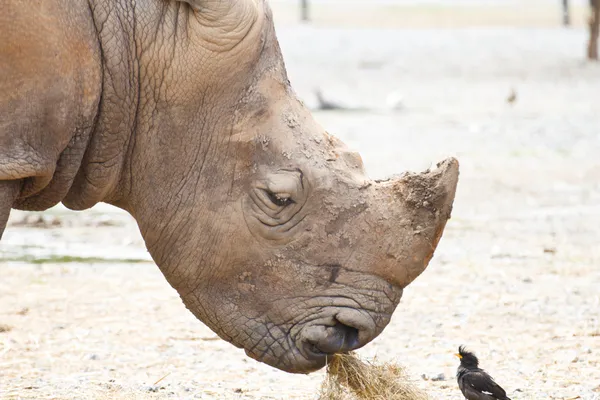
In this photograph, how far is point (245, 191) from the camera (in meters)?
4.76

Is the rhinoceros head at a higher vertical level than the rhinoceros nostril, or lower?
higher

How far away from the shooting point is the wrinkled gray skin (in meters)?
4.59

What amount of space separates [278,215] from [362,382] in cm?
99

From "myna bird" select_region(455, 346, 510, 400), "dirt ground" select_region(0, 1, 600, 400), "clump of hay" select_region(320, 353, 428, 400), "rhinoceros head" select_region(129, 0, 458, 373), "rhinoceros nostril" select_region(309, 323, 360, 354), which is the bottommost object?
"dirt ground" select_region(0, 1, 600, 400)

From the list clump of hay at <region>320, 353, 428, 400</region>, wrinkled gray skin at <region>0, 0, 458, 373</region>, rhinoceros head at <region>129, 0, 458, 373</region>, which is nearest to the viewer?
wrinkled gray skin at <region>0, 0, 458, 373</region>

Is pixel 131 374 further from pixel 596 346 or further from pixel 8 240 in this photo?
pixel 8 240

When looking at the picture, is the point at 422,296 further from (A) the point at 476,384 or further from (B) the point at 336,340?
(B) the point at 336,340

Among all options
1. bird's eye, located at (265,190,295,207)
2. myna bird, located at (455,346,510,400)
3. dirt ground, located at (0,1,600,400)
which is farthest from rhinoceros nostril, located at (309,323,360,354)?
myna bird, located at (455,346,510,400)

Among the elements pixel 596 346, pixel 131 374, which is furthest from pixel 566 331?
pixel 131 374

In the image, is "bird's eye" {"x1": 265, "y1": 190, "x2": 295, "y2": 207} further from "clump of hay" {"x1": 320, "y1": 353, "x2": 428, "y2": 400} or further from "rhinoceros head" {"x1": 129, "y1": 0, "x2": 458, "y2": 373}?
"clump of hay" {"x1": 320, "y1": 353, "x2": 428, "y2": 400}

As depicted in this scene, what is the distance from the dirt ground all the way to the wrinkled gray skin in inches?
50.9

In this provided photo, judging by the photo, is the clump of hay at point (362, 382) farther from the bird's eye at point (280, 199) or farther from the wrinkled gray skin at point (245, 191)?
the bird's eye at point (280, 199)

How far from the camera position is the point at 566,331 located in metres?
7.73

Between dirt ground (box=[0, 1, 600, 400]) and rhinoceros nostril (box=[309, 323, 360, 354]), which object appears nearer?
rhinoceros nostril (box=[309, 323, 360, 354])
